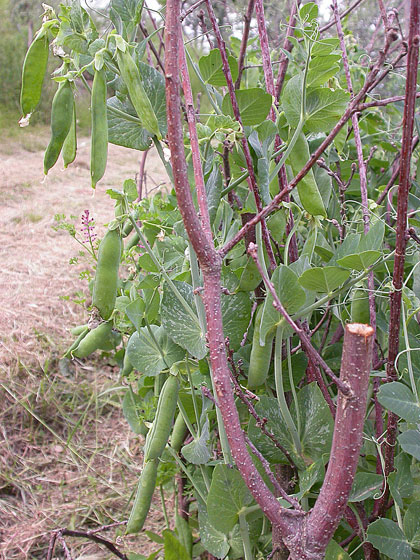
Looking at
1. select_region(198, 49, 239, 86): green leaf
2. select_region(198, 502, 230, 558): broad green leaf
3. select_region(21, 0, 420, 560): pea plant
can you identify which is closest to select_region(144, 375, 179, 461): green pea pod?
select_region(21, 0, 420, 560): pea plant

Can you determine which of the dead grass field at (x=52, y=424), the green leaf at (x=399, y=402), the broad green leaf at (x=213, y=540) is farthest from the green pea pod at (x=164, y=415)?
the dead grass field at (x=52, y=424)

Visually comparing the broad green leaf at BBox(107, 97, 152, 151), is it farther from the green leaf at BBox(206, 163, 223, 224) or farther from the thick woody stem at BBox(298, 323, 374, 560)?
the thick woody stem at BBox(298, 323, 374, 560)

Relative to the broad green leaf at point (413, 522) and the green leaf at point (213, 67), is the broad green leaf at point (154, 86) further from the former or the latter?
the broad green leaf at point (413, 522)

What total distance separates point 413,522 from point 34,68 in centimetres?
56

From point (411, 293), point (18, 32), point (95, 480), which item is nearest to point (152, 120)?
point (411, 293)

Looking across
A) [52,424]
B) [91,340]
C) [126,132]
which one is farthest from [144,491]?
[52,424]

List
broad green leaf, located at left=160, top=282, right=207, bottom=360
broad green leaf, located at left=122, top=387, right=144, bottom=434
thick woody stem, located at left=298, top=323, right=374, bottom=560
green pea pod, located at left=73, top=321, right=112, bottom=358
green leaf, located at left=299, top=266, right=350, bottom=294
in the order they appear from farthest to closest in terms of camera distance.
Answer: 1. broad green leaf, located at left=122, top=387, right=144, bottom=434
2. green pea pod, located at left=73, top=321, right=112, bottom=358
3. broad green leaf, located at left=160, top=282, right=207, bottom=360
4. green leaf, located at left=299, top=266, right=350, bottom=294
5. thick woody stem, located at left=298, top=323, right=374, bottom=560

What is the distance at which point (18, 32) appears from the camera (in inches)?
195

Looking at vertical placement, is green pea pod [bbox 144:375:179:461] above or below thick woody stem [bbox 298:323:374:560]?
below

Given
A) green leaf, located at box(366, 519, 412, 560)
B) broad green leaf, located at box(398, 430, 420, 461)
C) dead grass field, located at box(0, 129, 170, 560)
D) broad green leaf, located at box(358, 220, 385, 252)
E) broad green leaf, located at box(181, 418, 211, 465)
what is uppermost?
broad green leaf, located at box(358, 220, 385, 252)

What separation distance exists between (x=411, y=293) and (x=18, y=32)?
5.33 meters

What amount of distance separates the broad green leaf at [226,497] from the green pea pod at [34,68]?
15.2 inches

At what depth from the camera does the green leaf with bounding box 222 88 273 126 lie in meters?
0.55

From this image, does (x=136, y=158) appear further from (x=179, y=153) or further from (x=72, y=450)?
(x=179, y=153)
